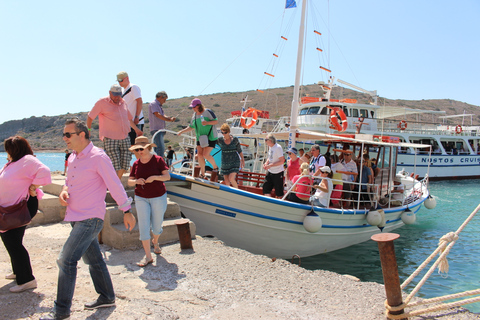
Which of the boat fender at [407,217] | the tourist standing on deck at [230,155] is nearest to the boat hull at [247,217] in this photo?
the tourist standing on deck at [230,155]

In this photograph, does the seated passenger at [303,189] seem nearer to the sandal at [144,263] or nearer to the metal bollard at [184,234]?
the metal bollard at [184,234]

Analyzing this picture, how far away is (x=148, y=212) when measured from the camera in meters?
4.89

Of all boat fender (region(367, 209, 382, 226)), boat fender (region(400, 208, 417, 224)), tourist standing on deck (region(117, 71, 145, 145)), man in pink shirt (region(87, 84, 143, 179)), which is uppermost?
tourist standing on deck (region(117, 71, 145, 145))

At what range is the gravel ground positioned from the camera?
3559 millimetres

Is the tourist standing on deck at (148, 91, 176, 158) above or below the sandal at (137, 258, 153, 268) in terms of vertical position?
above

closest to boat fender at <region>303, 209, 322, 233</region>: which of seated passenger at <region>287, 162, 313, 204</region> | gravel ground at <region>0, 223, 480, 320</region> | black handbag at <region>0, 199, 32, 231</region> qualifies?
seated passenger at <region>287, 162, 313, 204</region>

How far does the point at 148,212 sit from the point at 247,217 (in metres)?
2.84

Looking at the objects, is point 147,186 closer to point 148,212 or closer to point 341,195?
point 148,212

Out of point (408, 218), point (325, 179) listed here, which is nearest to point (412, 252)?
point (408, 218)

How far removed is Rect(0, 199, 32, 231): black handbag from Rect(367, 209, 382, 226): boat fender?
7.79 m

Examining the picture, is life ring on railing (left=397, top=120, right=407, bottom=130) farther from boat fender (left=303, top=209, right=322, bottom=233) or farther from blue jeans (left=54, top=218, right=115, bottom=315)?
blue jeans (left=54, top=218, right=115, bottom=315)

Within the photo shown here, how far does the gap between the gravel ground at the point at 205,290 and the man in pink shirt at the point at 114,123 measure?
1.66 meters

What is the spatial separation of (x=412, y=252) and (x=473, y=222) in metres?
5.14

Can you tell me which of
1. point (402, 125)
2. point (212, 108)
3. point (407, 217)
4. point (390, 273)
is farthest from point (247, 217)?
point (212, 108)
